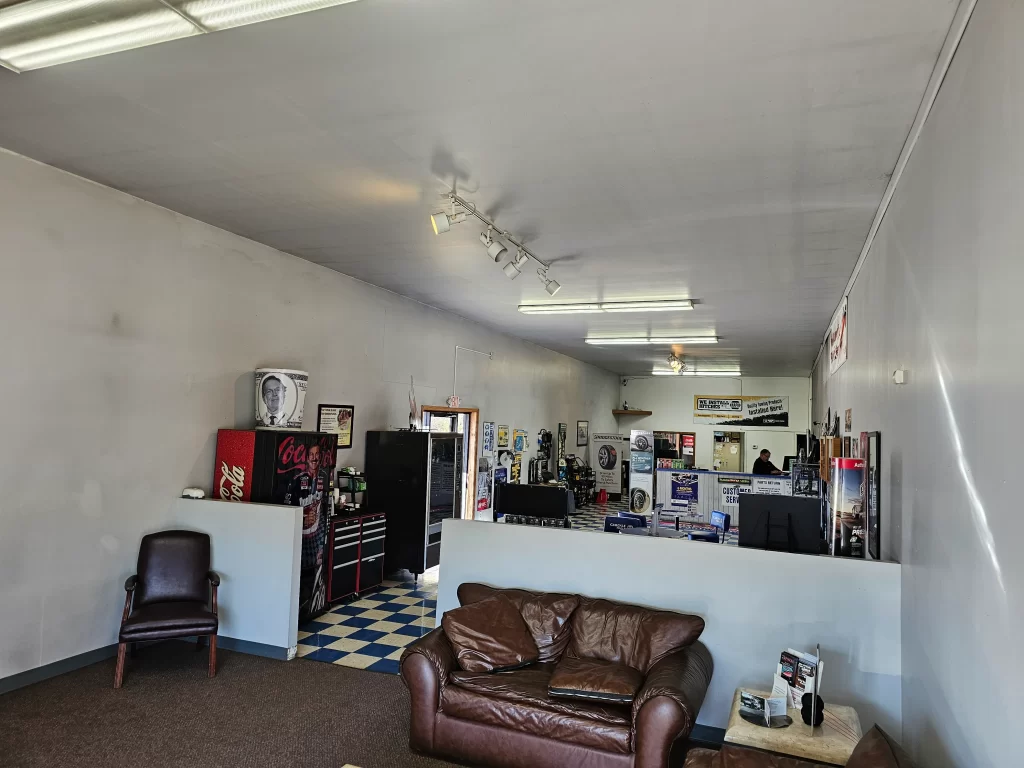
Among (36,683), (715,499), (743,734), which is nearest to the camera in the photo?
(743,734)

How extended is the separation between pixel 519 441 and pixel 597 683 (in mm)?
8651

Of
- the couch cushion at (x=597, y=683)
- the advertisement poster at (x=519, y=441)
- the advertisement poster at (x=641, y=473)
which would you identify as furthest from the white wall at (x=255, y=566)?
the advertisement poster at (x=641, y=473)

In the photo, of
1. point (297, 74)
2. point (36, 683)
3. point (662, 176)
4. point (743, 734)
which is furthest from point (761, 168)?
point (36, 683)

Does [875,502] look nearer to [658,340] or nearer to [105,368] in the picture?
[105,368]

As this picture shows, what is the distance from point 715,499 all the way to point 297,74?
7888mm

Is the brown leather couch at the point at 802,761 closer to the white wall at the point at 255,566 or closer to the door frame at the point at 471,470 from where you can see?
the white wall at the point at 255,566

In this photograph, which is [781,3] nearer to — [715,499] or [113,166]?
[113,166]

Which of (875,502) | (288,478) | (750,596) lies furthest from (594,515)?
(750,596)

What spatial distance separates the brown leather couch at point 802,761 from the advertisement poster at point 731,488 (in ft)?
21.6

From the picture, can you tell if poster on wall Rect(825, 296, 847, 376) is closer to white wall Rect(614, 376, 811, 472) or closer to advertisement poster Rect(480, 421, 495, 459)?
advertisement poster Rect(480, 421, 495, 459)

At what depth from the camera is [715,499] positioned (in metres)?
9.20

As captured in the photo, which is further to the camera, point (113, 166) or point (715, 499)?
point (715, 499)

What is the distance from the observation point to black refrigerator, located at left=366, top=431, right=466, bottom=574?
292 inches

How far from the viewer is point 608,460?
636 inches
